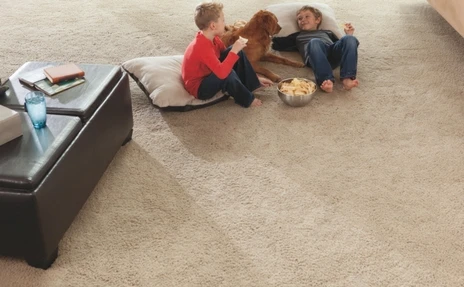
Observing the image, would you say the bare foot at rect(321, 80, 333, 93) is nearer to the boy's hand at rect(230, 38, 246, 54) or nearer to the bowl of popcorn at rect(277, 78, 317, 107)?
the bowl of popcorn at rect(277, 78, 317, 107)

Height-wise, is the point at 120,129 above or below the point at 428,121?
above

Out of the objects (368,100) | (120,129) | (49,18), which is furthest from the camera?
(49,18)

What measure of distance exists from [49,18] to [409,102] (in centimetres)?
242

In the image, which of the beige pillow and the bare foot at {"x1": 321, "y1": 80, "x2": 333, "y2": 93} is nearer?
the bare foot at {"x1": 321, "y1": 80, "x2": 333, "y2": 93}

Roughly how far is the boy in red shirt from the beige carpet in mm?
93

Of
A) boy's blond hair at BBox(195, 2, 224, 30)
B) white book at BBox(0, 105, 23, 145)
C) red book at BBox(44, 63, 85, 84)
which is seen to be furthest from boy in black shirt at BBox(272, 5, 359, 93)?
white book at BBox(0, 105, 23, 145)

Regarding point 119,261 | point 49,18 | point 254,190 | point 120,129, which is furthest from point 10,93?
point 49,18

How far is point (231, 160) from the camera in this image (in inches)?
98.7

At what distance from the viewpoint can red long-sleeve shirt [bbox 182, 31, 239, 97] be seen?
272 cm

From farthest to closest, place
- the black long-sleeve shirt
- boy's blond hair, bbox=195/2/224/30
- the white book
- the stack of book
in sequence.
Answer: the black long-sleeve shirt
boy's blond hair, bbox=195/2/224/30
the stack of book
the white book

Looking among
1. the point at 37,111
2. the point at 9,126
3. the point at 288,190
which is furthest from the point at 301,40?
the point at 9,126

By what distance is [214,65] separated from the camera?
2725mm

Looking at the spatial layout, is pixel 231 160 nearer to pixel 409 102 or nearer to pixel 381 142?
pixel 381 142

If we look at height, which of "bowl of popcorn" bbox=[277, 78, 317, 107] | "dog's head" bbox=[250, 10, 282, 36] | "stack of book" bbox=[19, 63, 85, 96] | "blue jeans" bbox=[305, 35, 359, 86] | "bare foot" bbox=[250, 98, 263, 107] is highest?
"stack of book" bbox=[19, 63, 85, 96]
